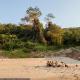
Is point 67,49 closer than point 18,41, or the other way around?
point 67,49

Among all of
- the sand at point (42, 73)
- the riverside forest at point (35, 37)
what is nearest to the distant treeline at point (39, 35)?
the riverside forest at point (35, 37)

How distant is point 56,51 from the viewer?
31031mm

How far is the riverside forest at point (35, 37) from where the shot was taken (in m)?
32.6

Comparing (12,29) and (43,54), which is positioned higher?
(12,29)

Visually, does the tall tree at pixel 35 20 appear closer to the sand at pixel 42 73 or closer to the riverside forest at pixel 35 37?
the riverside forest at pixel 35 37

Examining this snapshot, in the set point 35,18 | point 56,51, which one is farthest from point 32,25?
point 56,51

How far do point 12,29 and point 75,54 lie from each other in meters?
13.0

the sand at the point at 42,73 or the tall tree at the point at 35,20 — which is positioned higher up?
the tall tree at the point at 35,20

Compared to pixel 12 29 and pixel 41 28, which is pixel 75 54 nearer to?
pixel 41 28

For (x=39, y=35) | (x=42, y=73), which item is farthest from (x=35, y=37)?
(x=42, y=73)

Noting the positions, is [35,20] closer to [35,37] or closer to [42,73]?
[35,37]

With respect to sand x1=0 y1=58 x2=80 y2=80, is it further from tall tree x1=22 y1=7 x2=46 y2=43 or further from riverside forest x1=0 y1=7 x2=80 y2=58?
tall tree x1=22 y1=7 x2=46 y2=43

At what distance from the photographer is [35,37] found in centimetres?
3641

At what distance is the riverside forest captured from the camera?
32622 millimetres
